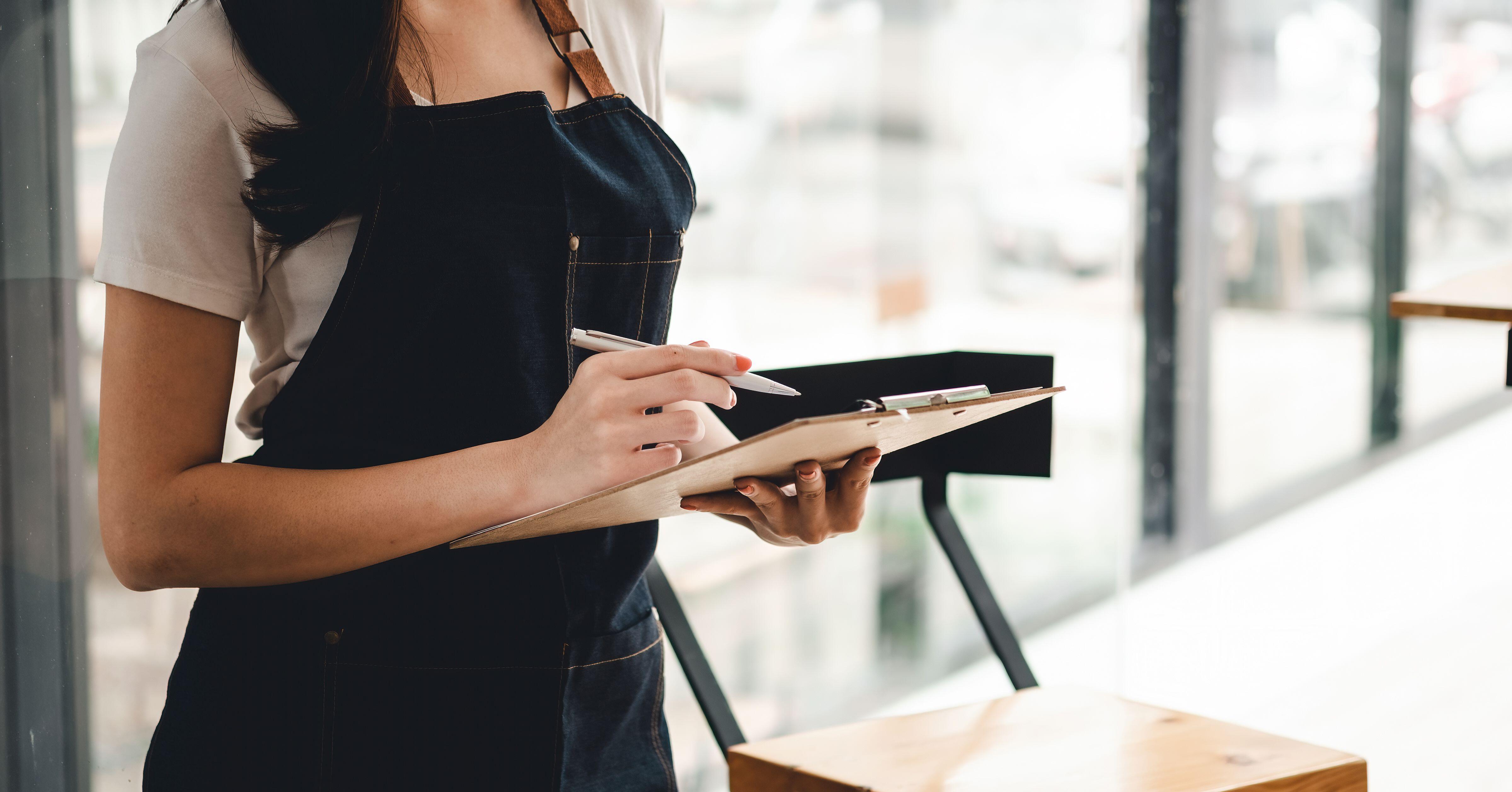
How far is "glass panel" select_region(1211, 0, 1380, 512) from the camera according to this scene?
346cm

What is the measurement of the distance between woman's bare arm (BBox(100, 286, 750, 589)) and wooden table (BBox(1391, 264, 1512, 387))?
0.84 meters

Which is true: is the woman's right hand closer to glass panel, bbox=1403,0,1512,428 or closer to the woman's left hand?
the woman's left hand

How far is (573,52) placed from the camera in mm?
892

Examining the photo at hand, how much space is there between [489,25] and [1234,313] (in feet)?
10.2

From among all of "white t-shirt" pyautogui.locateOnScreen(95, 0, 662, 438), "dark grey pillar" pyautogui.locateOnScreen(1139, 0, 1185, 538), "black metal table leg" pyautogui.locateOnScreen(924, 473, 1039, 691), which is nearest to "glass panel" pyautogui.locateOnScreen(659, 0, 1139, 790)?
"dark grey pillar" pyautogui.locateOnScreen(1139, 0, 1185, 538)

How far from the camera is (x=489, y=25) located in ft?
2.84

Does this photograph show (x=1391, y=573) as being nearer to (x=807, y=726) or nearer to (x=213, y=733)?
(x=807, y=726)

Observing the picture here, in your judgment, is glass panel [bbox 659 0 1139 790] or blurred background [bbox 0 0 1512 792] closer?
blurred background [bbox 0 0 1512 792]

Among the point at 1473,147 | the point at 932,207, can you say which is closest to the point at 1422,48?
the point at 1473,147

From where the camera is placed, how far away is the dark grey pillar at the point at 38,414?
41.9 inches

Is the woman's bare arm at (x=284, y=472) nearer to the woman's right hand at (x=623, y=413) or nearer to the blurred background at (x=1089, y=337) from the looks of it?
the woman's right hand at (x=623, y=413)

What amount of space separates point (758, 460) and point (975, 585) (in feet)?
2.46

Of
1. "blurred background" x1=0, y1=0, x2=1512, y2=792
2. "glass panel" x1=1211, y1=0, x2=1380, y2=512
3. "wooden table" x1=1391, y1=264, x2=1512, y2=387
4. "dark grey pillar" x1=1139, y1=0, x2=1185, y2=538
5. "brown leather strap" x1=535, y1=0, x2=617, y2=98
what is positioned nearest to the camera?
"brown leather strap" x1=535, y1=0, x2=617, y2=98

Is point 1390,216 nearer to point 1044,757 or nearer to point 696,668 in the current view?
point 1044,757
